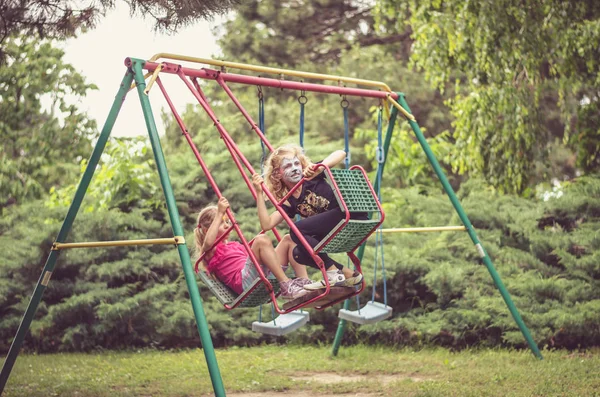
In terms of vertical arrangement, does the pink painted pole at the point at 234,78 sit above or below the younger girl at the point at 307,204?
above

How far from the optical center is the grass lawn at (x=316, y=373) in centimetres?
559

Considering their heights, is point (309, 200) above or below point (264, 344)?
above

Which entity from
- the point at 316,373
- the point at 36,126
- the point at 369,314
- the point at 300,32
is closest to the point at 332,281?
the point at 369,314

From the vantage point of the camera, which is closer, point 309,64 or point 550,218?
point 550,218

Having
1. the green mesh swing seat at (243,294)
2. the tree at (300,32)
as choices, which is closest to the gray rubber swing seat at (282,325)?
the green mesh swing seat at (243,294)

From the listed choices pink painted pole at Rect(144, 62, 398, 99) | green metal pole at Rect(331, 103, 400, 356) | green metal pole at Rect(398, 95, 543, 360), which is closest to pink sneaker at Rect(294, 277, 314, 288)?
pink painted pole at Rect(144, 62, 398, 99)

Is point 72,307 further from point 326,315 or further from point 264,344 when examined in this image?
point 326,315

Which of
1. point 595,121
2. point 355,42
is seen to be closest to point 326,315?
point 595,121

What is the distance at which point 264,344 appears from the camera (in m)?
7.88

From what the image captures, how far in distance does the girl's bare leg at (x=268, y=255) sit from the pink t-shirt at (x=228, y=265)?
0.30m

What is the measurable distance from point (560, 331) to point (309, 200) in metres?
3.41

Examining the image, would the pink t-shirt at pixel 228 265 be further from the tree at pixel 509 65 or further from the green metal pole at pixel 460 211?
the tree at pixel 509 65

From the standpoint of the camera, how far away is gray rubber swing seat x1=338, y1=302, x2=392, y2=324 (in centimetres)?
550

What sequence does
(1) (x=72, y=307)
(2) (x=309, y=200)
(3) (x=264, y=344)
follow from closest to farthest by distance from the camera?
(2) (x=309, y=200)
(1) (x=72, y=307)
(3) (x=264, y=344)
